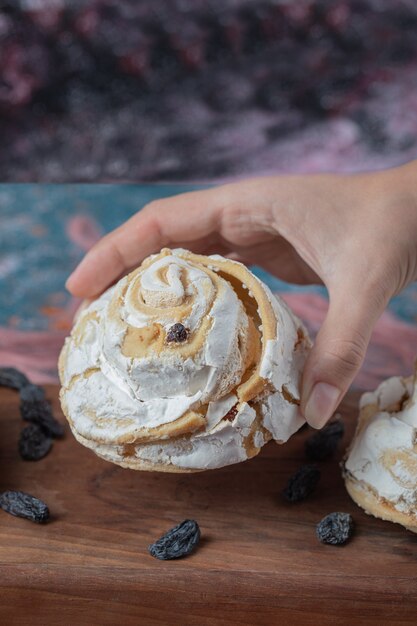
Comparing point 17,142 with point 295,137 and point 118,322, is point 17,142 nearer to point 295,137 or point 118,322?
point 295,137

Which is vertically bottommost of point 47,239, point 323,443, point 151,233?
point 47,239

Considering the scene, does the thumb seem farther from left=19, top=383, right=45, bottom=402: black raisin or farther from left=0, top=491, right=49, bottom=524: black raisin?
left=19, top=383, right=45, bottom=402: black raisin

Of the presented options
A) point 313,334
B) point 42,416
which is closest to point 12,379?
point 42,416

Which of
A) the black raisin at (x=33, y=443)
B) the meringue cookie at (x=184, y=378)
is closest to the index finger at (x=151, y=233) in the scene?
the black raisin at (x=33, y=443)

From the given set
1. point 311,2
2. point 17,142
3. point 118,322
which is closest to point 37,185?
point 17,142

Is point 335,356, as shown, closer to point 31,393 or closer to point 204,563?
point 204,563

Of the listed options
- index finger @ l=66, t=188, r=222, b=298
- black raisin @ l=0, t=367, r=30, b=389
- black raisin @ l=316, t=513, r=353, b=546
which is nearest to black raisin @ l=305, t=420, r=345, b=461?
black raisin @ l=316, t=513, r=353, b=546
